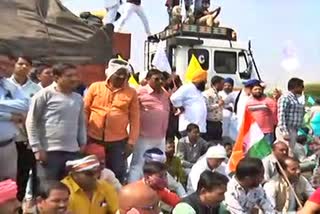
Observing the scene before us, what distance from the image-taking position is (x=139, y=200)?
5531mm

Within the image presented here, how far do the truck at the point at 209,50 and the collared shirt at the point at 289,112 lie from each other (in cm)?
544

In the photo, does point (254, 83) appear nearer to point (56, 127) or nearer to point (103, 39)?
point (103, 39)

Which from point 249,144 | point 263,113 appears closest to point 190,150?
point 263,113

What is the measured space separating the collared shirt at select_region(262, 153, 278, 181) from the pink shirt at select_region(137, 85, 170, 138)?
1.21 meters

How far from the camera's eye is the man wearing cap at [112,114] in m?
7.43

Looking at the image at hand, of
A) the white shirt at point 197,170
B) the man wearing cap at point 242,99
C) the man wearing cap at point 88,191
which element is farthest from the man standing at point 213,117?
the man wearing cap at point 88,191

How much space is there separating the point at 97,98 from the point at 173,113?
3037mm

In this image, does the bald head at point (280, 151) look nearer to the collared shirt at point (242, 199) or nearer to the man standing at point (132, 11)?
the collared shirt at point (242, 199)

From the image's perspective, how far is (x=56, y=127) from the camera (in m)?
6.44

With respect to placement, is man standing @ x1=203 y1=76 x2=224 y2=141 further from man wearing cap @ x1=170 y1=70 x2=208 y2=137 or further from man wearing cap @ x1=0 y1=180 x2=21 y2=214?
man wearing cap @ x1=0 y1=180 x2=21 y2=214

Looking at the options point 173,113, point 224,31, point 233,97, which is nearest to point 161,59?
point 233,97

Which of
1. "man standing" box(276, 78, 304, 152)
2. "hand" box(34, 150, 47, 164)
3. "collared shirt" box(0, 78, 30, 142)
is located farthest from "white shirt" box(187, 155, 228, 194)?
"collared shirt" box(0, 78, 30, 142)

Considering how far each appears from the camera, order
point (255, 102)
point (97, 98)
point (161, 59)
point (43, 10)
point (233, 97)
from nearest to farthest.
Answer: point (97, 98) < point (43, 10) < point (255, 102) < point (233, 97) < point (161, 59)

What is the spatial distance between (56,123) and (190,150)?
3.45 m
